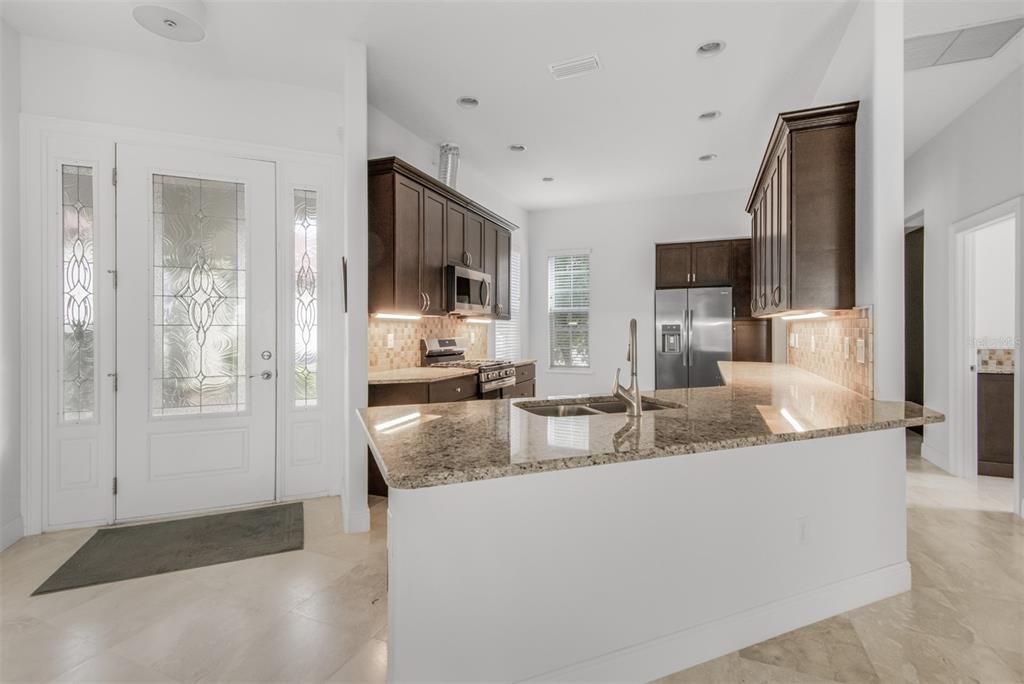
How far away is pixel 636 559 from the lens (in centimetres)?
156

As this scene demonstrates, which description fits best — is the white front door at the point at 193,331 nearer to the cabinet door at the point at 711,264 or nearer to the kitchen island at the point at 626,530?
the kitchen island at the point at 626,530

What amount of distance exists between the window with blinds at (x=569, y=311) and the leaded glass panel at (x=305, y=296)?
3945 millimetres

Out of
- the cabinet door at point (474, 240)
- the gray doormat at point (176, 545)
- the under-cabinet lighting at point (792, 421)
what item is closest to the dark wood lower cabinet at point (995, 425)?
the under-cabinet lighting at point (792, 421)

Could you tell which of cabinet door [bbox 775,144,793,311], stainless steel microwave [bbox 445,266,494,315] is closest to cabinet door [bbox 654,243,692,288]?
stainless steel microwave [bbox 445,266,494,315]

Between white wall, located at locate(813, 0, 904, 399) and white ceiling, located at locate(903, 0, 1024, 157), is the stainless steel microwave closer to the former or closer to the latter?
white wall, located at locate(813, 0, 904, 399)

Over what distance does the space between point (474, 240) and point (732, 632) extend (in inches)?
146

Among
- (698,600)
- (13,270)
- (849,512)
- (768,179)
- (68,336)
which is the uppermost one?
(768,179)

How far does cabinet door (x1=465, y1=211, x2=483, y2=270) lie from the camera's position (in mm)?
4477

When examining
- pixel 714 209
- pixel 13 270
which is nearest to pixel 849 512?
pixel 13 270

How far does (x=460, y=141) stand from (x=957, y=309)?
14.6 feet

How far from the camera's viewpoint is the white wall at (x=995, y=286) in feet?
12.8

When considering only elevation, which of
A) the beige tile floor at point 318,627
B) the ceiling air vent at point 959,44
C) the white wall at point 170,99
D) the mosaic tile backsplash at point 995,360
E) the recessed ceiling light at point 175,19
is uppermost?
the ceiling air vent at point 959,44

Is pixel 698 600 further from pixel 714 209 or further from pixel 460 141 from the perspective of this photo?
pixel 714 209

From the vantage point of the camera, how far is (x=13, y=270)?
8.95 feet
